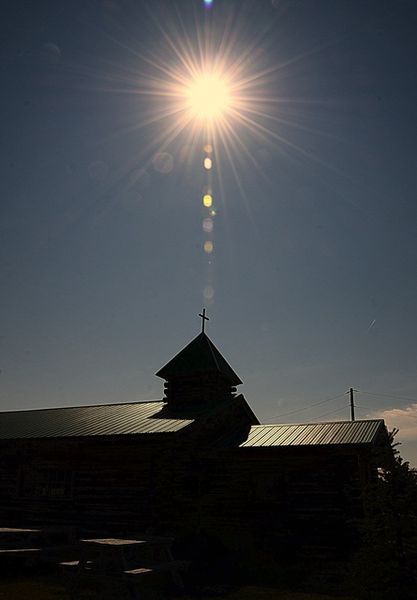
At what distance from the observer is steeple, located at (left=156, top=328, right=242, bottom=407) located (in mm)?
23766

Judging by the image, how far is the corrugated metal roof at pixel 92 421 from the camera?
18.4m

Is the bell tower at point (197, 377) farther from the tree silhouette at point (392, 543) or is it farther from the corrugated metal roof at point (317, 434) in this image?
the tree silhouette at point (392, 543)

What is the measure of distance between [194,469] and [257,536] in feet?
11.2

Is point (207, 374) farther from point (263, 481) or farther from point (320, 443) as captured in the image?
point (320, 443)

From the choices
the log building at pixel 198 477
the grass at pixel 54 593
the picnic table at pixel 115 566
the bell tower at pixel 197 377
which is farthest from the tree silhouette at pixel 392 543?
the bell tower at pixel 197 377

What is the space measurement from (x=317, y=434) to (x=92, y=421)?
9.55m

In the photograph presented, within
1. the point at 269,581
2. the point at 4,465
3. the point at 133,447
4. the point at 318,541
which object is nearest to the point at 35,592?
the point at 269,581

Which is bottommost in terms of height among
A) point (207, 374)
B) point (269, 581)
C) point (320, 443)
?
point (269, 581)

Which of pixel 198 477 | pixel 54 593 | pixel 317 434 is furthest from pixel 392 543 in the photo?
pixel 198 477

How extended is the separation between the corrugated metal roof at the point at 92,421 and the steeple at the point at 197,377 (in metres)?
1.03

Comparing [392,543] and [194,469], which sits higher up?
[194,469]

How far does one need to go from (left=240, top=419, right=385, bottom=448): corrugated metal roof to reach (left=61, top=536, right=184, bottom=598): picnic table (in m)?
6.50

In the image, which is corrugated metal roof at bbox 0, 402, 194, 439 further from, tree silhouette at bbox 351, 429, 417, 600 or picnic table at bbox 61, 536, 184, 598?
tree silhouette at bbox 351, 429, 417, 600

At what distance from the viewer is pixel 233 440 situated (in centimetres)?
1961
